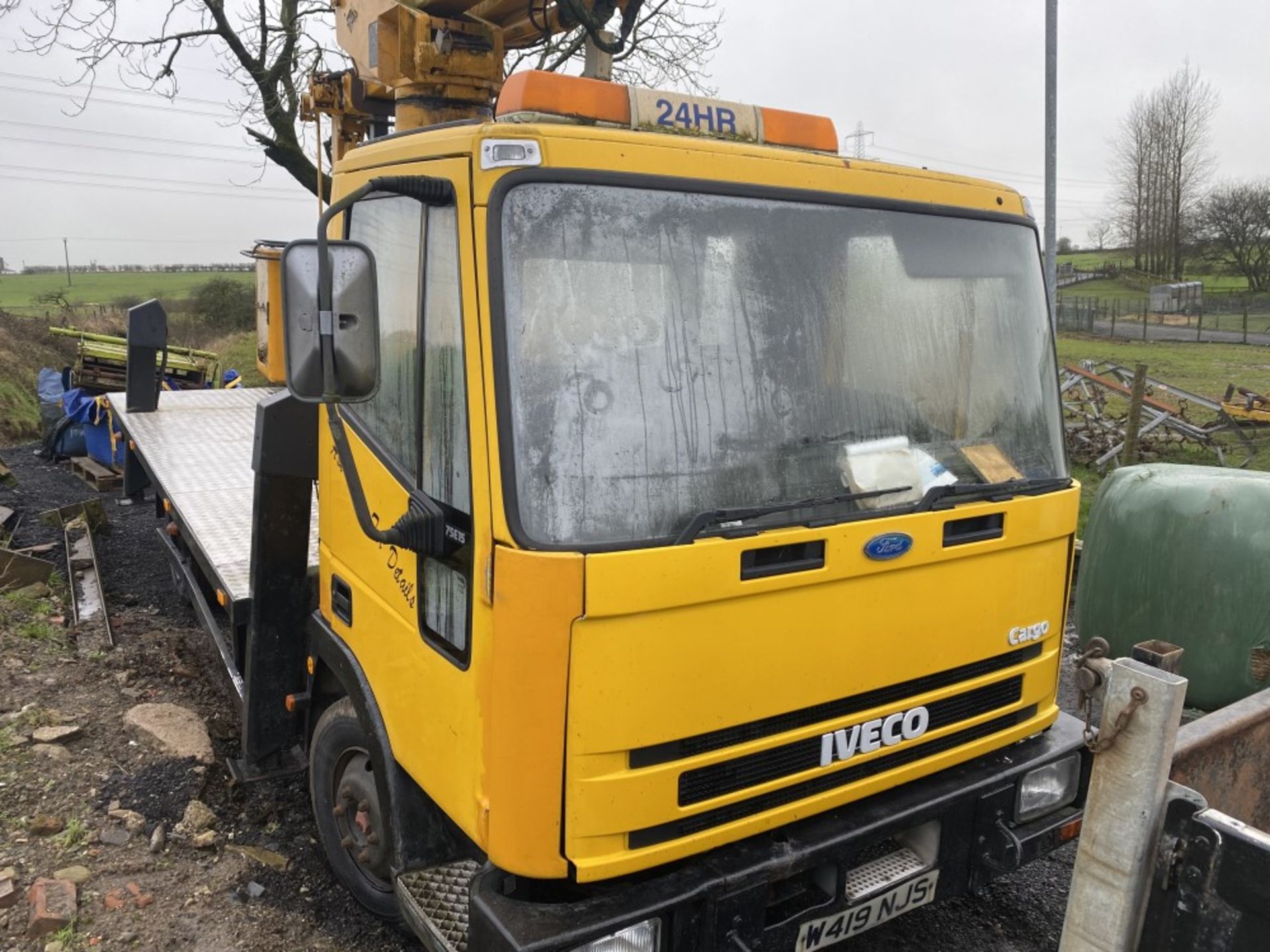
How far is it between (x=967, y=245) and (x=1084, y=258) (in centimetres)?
6804

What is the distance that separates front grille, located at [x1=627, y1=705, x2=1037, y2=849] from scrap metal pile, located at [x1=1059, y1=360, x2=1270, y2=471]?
855cm

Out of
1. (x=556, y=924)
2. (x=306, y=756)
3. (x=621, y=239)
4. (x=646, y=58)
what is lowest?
(x=306, y=756)

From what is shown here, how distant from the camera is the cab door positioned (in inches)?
88.7

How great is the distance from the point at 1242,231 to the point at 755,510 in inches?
2063

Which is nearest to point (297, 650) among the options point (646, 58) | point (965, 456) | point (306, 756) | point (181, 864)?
point (306, 756)

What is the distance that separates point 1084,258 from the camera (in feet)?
207

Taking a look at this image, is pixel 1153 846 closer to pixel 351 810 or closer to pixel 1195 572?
pixel 351 810

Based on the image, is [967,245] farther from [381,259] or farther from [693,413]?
[381,259]

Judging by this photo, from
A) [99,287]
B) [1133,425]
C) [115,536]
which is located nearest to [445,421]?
[115,536]

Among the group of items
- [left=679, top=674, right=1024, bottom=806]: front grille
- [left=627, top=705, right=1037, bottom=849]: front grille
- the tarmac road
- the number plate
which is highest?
the tarmac road

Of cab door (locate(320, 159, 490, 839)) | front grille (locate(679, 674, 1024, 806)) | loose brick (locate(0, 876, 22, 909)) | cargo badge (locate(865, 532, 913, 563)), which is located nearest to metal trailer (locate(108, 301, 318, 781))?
cab door (locate(320, 159, 490, 839))

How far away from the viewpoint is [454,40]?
3879 mm

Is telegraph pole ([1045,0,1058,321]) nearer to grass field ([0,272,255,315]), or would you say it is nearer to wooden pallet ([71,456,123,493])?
wooden pallet ([71,456,123,493])

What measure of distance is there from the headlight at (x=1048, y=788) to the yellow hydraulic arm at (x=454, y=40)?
119 inches
